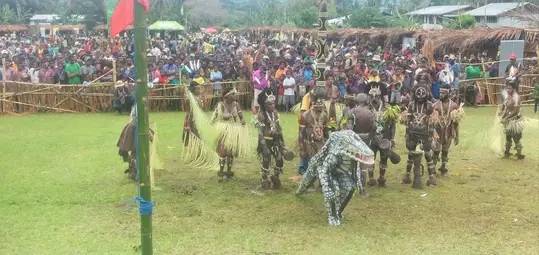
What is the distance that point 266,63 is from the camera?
19.6 meters

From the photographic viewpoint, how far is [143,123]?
4.15 meters

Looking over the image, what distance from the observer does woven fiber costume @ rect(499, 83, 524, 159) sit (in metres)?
11.5

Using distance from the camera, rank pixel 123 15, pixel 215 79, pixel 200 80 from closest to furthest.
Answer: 1. pixel 123 15
2. pixel 200 80
3. pixel 215 79

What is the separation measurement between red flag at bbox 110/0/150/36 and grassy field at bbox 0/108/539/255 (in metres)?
3.64

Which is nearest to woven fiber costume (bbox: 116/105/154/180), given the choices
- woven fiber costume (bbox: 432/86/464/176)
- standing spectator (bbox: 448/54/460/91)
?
woven fiber costume (bbox: 432/86/464/176)

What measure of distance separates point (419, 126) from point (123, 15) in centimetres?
644

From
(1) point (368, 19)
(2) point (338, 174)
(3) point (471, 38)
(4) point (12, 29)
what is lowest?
(2) point (338, 174)

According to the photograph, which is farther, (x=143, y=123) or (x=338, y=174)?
(x=338, y=174)

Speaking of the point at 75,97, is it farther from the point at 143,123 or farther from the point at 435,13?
the point at 435,13

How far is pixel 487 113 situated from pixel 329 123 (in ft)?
30.3

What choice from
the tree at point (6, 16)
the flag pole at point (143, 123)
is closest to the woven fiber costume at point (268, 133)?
the flag pole at point (143, 123)

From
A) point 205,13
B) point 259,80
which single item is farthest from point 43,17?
point 259,80

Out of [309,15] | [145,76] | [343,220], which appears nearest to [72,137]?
[343,220]

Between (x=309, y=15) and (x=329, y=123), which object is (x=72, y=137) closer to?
(x=329, y=123)
